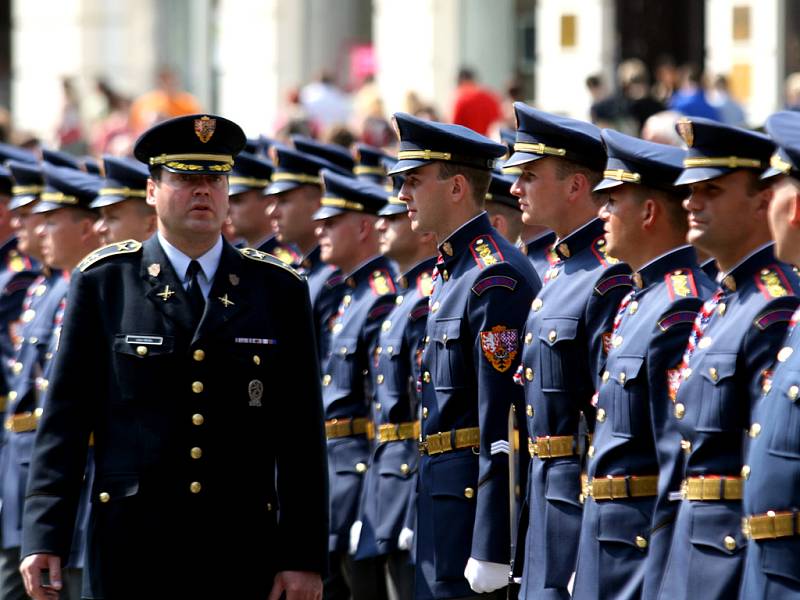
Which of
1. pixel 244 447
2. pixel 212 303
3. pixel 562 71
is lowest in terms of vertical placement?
pixel 244 447

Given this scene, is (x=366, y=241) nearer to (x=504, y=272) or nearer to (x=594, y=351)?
(x=504, y=272)

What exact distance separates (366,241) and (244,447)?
2.94 m

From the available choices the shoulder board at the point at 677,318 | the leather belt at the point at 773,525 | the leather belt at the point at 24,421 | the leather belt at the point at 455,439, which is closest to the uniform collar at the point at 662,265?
the shoulder board at the point at 677,318

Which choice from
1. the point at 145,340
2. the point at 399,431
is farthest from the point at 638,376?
the point at 399,431

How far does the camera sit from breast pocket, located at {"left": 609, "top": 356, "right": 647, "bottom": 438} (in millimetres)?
5859

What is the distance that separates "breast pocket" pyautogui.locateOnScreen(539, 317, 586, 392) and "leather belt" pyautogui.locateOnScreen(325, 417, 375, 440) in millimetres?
2024

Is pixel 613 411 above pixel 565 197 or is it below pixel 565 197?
below

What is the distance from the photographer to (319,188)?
9.56 meters

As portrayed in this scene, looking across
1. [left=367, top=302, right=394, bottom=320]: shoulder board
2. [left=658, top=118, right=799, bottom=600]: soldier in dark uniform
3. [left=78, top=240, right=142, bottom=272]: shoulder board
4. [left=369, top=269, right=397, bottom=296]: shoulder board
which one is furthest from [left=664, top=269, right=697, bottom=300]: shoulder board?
[left=369, top=269, right=397, bottom=296]: shoulder board

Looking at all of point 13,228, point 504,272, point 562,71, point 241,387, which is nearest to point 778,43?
point 562,71

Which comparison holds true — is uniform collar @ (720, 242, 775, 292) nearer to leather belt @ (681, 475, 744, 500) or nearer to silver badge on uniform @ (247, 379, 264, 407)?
leather belt @ (681, 475, 744, 500)

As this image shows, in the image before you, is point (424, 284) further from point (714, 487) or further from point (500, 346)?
point (714, 487)

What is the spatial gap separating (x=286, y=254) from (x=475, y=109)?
→ 787cm

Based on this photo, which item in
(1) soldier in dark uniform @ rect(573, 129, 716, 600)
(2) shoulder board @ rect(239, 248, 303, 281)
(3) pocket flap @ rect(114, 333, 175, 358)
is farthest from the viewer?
(2) shoulder board @ rect(239, 248, 303, 281)
